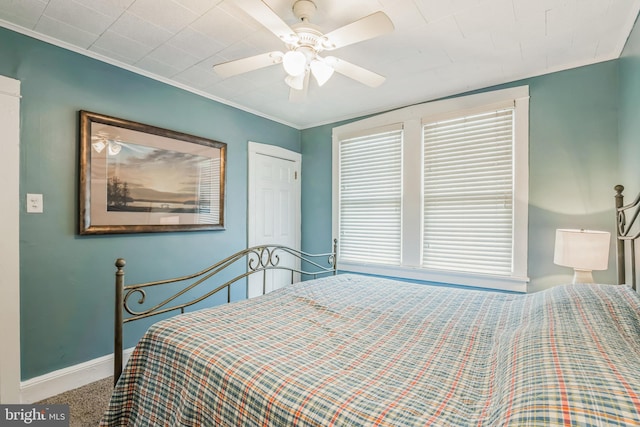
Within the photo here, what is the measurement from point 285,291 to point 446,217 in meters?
1.79

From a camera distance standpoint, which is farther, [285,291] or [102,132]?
[102,132]

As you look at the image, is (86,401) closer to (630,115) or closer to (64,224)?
(64,224)

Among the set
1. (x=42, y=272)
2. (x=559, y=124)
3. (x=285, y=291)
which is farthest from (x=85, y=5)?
(x=559, y=124)

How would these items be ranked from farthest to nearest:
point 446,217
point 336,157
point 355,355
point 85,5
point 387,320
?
1. point 336,157
2. point 446,217
3. point 85,5
4. point 387,320
5. point 355,355

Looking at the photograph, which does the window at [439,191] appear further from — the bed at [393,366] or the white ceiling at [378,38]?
the bed at [393,366]

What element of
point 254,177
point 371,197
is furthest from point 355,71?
point 254,177

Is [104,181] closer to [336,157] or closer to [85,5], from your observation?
[85,5]

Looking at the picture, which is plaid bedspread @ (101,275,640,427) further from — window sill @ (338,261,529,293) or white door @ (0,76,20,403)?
white door @ (0,76,20,403)

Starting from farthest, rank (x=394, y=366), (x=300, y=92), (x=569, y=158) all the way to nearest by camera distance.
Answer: (x=569, y=158), (x=300, y=92), (x=394, y=366)

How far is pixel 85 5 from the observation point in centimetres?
167

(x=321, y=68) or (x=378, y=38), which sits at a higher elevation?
(x=378, y=38)

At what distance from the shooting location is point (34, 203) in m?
1.95

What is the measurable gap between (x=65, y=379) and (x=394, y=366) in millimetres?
2369

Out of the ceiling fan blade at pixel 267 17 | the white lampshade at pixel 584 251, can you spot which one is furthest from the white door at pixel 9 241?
the white lampshade at pixel 584 251
